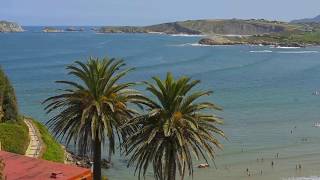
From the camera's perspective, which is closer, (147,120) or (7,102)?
(147,120)

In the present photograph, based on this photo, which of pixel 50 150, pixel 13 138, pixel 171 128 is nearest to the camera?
pixel 171 128

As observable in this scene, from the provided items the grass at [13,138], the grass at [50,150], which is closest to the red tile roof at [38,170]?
the grass at [13,138]

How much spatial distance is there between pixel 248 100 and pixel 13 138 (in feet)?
197

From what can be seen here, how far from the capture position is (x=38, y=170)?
2762 cm

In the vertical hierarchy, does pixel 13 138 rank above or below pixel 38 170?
below

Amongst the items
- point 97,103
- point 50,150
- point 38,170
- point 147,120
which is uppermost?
point 97,103

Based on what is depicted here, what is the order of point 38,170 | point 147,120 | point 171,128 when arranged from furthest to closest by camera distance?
point 38,170, point 147,120, point 171,128

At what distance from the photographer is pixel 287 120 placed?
7862 cm

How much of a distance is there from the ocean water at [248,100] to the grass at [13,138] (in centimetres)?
978

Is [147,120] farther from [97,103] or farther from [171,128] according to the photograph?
[97,103]

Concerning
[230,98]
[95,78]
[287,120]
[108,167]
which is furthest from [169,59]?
[95,78]

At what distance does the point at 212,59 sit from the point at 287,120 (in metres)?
110

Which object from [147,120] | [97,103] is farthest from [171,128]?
[97,103]

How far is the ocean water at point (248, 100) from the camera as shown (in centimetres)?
5562
